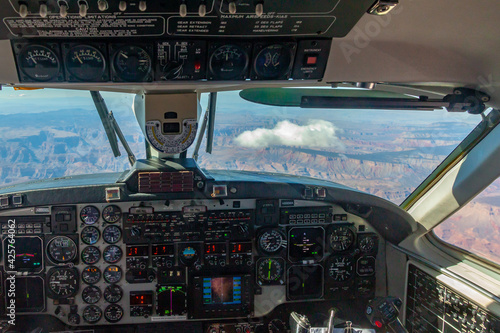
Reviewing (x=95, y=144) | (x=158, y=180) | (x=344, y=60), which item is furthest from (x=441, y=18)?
(x=95, y=144)

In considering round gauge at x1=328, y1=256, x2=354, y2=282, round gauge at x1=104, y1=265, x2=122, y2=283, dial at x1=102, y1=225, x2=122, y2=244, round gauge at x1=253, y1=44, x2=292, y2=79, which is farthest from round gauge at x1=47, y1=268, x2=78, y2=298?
round gauge at x1=253, y1=44, x2=292, y2=79

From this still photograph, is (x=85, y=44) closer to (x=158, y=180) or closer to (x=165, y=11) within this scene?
(x=165, y=11)

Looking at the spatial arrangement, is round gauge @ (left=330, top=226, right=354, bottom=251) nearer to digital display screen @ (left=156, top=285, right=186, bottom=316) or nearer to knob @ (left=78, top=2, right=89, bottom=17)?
digital display screen @ (left=156, top=285, right=186, bottom=316)

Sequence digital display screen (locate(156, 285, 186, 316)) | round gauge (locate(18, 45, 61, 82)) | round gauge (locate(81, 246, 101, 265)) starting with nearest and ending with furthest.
Answer: round gauge (locate(18, 45, 61, 82)) → round gauge (locate(81, 246, 101, 265)) → digital display screen (locate(156, 285, 186, 316))

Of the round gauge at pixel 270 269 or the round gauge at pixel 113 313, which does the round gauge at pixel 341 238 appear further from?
the round gauge at pixel 113 313

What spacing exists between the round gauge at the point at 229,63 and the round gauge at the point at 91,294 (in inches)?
99.3

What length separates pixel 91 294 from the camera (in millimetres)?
3777

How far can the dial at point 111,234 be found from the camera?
12.2 feet

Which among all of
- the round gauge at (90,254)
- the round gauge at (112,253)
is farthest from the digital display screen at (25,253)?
the round gauge at (112,253)

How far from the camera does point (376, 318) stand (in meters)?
3.18

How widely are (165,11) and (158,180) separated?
6.12ft

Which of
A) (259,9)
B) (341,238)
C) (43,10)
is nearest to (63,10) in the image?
(43,10)

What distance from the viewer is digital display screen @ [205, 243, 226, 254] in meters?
3.84

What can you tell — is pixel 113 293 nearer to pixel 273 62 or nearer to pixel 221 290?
pixel 221 290
